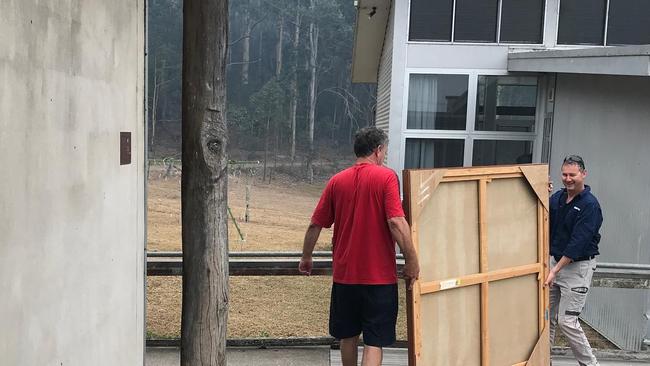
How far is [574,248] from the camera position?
473cm

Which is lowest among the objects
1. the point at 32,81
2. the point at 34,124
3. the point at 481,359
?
the point at 481,359

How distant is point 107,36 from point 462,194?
2.49 m

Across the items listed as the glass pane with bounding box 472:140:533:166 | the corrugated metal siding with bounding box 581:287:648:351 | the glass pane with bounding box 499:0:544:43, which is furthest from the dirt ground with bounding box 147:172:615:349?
the glass pane with bounding box 499:0:544:43

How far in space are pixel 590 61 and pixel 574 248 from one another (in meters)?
4.10

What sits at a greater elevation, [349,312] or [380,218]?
[380,218]

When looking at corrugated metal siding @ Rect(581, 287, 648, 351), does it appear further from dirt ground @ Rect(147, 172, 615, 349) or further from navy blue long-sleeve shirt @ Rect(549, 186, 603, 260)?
navy blue long-sleeve shirt @ Rect(549, 186, 603, 260)

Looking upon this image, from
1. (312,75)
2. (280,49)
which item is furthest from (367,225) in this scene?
(280,49)

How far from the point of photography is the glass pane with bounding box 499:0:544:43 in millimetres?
11461

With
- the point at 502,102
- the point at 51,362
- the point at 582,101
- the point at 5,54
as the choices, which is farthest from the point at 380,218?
the point at 502,102

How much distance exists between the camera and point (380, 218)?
13.2ft

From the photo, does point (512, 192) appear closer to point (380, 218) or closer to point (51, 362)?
point (380, 218)

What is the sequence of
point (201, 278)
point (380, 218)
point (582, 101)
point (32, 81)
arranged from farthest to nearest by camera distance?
point (582, 101) < point (380, 218) < point (201, 278) < point (32, 81)

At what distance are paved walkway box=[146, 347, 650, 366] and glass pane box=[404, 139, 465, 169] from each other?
6.52 m

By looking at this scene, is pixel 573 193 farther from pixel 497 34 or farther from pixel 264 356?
pixel 497 34
